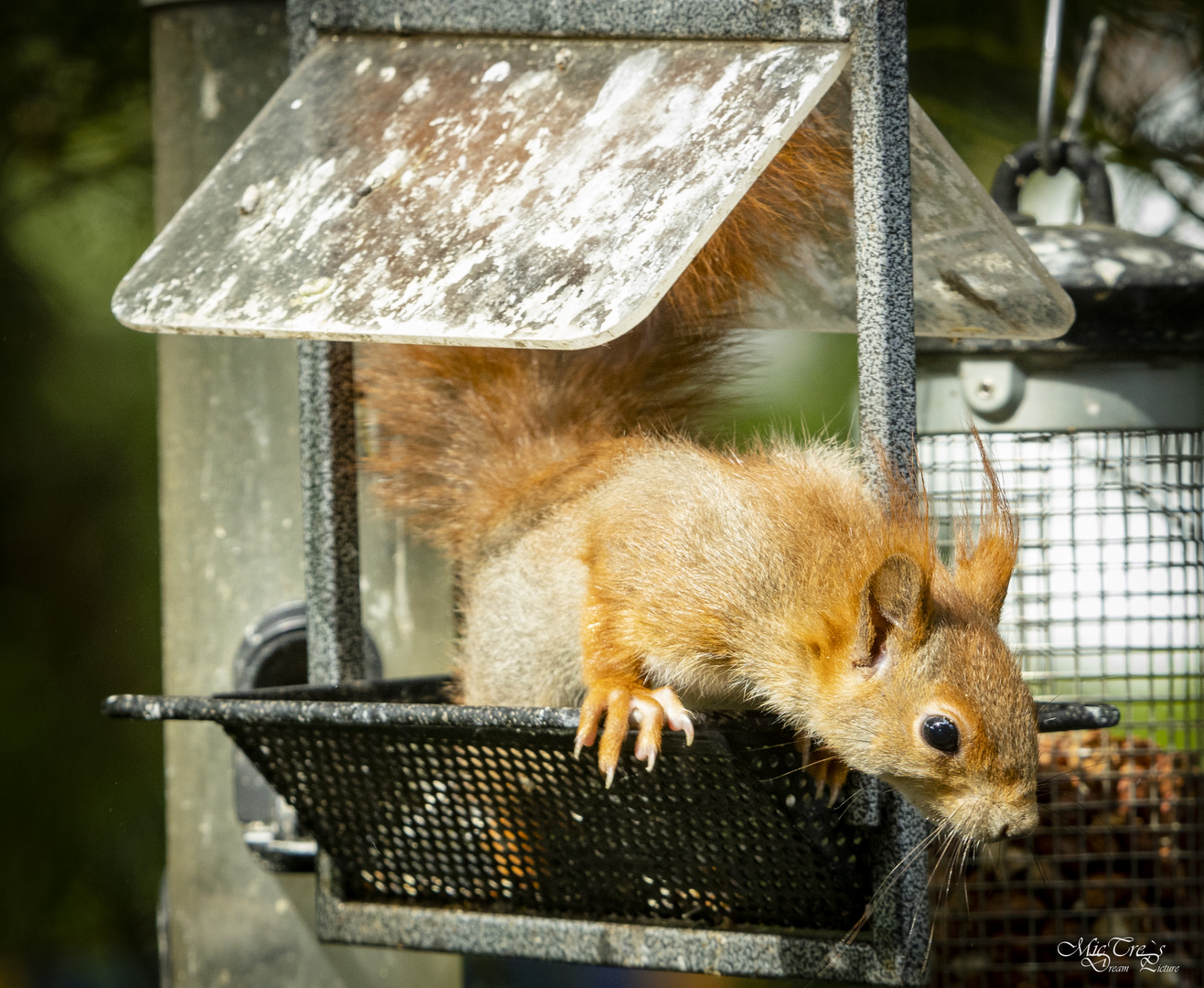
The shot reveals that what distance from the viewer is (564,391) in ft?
5.18

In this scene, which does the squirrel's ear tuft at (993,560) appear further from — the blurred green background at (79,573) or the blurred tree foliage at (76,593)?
the blurred tree foliage at (76,593)

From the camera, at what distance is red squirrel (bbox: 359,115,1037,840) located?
1178 mm

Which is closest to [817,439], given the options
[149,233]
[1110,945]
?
[1110,945]

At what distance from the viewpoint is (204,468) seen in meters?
1.83

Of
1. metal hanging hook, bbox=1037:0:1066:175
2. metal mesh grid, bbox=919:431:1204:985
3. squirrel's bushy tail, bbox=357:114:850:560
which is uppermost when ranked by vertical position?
metal hanging hook, bbox=1037:0:1066:175

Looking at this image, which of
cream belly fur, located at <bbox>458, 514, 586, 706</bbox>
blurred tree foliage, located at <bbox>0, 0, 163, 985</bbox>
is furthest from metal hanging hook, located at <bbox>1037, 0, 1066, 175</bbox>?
blurred tree foliage, located at <bbox>0, 0, 163, 985</bbox>

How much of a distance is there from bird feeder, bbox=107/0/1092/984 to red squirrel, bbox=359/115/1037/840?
6 centimetres

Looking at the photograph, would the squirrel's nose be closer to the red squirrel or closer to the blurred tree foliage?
the red squirrel

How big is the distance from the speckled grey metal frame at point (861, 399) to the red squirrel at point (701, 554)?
0.33 feet

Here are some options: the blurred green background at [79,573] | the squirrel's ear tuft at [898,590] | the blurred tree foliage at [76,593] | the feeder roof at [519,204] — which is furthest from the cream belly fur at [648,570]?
the blurred tree foliage at [76,593]

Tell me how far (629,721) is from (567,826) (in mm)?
193

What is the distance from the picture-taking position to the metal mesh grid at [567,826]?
1.23 meters

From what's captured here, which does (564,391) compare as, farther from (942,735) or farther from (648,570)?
(942,735)

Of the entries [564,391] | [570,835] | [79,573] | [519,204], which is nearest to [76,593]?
[79,573]
